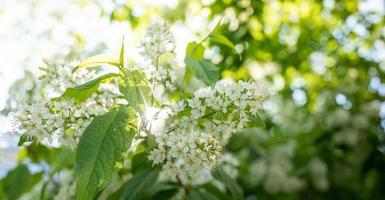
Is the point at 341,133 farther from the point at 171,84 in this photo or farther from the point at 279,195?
the point at 171,84

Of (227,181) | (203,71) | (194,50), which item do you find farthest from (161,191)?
(203,71)

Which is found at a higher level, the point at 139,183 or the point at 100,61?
the point at 100,61

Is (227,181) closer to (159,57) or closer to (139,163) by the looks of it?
(139,163)

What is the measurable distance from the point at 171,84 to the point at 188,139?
311 millimetres

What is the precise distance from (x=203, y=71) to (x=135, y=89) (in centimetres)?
21

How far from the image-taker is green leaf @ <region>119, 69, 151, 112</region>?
1.58 m

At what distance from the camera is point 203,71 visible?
5.56ft

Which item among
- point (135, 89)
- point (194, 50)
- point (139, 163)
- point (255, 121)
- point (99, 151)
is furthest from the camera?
point (139, 163)

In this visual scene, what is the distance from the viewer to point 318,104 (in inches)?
216

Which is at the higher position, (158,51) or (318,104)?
(158,51)

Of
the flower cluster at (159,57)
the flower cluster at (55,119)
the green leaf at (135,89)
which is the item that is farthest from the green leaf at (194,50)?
the flower cluster at (55,119)

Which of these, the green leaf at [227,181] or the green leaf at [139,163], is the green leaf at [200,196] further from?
the green leaf at [139,163]

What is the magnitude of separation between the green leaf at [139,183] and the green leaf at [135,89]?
17.9 inches

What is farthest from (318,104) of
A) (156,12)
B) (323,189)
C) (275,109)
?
(156,12)
